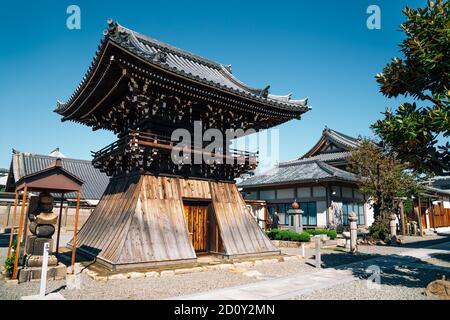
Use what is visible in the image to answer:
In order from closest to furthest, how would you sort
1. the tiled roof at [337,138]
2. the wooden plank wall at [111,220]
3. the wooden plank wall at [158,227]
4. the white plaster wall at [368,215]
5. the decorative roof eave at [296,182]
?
the wooden plank wall at [158,227]
the wooden plank wall at [111,220]
the decorative roof eave at [296,182]
the white plaster wall at [368,215]
the tiled roof at [337,138]

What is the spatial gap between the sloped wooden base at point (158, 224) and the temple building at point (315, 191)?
12428 millimetres

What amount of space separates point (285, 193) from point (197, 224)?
16.2m

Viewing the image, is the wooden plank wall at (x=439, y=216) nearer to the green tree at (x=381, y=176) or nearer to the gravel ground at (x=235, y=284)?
the green tree at (x=381, y=176)

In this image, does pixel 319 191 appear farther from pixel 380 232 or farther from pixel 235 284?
pixel 235 284

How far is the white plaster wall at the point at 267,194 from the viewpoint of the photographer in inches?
1148

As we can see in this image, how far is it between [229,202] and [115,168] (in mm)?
6288

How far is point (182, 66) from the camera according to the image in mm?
15312

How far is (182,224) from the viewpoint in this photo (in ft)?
39.4

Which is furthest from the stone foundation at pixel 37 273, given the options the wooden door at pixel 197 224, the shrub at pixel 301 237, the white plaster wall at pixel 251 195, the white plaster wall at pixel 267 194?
the white plaster wall at pixel 251 195

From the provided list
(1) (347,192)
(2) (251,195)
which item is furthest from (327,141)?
(2) (251,195)

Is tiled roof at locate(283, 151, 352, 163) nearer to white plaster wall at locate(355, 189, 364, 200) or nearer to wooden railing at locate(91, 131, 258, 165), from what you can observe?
white plaster wall at locate(355, 189, 364, 200)
